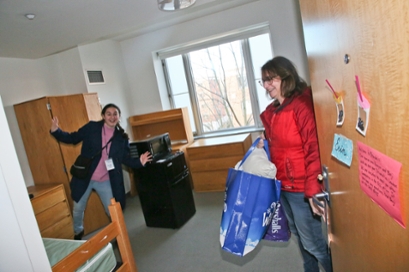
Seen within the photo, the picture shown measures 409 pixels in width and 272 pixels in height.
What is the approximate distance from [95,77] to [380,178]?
426 cm

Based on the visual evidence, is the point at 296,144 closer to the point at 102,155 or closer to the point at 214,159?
the point at 102,155

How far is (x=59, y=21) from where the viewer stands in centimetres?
254

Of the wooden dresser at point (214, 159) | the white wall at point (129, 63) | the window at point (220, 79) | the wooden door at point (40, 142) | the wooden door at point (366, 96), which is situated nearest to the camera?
the wooden door at point (366, 96)

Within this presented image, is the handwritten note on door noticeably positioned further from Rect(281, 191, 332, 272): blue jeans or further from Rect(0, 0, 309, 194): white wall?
Rect(0, 0, 309, 194): white wall

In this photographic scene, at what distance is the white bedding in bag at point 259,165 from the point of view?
55.3 inches

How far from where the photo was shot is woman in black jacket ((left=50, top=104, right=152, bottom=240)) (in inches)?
106

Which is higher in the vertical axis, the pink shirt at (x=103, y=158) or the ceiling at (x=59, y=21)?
the ceiling at (x=59, y=21)

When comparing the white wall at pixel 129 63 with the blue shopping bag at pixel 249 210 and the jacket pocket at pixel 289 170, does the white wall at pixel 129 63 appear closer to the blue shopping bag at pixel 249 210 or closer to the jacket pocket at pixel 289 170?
the jacket pocket at pixel 289 170

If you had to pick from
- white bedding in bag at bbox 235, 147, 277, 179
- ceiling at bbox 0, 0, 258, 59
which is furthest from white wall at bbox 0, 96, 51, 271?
ceiling at bbox 0, 0, 258, 59

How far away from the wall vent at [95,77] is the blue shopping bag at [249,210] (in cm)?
341

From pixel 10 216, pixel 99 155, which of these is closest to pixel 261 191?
pixel 10 216

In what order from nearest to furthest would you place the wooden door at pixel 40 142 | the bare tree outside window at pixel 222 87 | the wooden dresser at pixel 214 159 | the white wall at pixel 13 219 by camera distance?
the white wall at pixel 13 219
the wooden door at pixel 40 142
the wooden dresser at pixel 214 159
the bare tree outside window at pixel 222 87

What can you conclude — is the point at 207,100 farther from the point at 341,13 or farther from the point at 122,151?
the point at 341,13

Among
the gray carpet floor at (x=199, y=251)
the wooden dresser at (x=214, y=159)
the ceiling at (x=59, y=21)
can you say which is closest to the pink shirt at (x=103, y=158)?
the gray carpet floor at (x=199, y=251)
